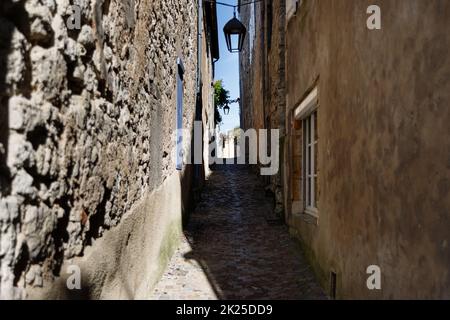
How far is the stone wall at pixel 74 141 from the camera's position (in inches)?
52.8

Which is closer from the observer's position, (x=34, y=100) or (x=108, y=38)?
(x=34, y=100)

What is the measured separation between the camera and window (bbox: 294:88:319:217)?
4.90 meters

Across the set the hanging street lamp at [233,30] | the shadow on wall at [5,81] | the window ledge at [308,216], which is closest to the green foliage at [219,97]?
the hanging street lamp at [233,30]

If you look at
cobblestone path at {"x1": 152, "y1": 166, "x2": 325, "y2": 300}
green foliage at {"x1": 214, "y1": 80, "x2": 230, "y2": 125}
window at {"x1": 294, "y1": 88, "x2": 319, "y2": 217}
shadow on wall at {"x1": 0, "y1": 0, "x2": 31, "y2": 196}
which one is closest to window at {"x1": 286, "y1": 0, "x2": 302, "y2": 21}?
window at {"x1": 294, "y1": 88, "x2": 319, "y2": 217}

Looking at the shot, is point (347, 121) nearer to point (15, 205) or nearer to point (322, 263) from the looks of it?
point (322, 263)

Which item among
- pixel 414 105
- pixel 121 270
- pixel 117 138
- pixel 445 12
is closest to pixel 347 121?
pixel 414 105

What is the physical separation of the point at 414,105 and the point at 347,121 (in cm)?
115

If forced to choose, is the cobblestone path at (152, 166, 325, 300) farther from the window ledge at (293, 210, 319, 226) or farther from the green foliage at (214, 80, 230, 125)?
the green foliage at (214, 80, 230, 125)

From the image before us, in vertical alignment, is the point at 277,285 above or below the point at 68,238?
below

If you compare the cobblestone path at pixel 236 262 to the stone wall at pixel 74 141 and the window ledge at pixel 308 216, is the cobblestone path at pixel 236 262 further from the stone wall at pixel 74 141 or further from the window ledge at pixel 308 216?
the stone wall at pixel 74 141

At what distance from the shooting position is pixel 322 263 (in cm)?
379

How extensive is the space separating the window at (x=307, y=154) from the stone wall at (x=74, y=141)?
219 centimetres

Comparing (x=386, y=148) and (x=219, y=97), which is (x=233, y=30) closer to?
(x=386, y=148)

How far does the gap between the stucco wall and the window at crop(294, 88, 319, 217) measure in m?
0.90
